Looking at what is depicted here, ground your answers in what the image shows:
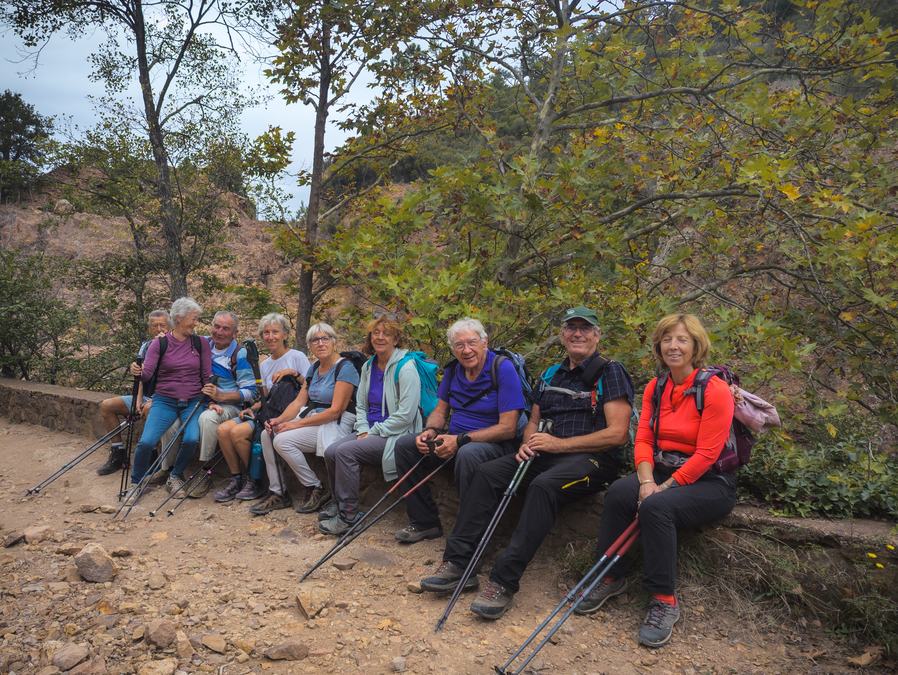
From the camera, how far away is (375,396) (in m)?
4.54

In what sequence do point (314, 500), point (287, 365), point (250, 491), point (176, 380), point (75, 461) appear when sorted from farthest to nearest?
point (75, 461), point (176, 380), point (287, 365), point (250, 491), point (314, 500)

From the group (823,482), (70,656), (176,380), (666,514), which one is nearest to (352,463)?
(70,656)

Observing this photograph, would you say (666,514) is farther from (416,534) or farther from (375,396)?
(375,396)

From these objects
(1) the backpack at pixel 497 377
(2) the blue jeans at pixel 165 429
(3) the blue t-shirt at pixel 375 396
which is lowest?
(2) the blue jeans at pixel 165 429

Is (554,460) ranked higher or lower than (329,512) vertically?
higher

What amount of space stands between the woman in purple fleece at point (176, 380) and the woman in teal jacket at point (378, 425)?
1703 mm

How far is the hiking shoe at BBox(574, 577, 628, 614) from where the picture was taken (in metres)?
3.17

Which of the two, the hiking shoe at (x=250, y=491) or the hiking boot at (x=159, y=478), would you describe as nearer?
the hiking shoe at (x=250, y=491)

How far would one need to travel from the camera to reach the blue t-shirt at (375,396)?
14.8 ft

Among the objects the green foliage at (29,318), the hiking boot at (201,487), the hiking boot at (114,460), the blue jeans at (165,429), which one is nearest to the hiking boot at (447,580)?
the hiking boot at (201,487)

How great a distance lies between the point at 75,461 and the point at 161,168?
15.3 feet

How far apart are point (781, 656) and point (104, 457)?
6.31 metres

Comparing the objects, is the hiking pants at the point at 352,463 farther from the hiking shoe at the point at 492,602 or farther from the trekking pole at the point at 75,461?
the trekking pole at the point at 75,461

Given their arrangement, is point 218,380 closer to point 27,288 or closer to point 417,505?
point 417,505
